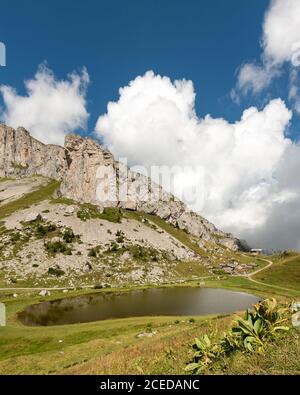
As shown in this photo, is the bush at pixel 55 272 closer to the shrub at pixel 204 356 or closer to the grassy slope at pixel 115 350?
the grassy slope at pixel 115 350

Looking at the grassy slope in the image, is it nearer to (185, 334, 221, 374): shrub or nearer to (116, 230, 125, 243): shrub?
(185, 334, 221, 374): shrub

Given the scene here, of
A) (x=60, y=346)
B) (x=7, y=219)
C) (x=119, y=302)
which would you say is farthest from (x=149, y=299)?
(x=7, y=219)

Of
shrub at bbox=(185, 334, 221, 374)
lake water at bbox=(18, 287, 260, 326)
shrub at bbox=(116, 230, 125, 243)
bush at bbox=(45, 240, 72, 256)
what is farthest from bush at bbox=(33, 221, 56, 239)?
shrub at bbox=(185, 334, 221, 374)

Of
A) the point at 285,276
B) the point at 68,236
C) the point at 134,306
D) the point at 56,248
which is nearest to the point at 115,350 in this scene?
the point at 134,306

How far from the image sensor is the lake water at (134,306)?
69.4 meters

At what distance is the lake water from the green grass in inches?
1302

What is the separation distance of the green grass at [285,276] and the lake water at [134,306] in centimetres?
3307

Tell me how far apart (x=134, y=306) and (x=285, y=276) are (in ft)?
290

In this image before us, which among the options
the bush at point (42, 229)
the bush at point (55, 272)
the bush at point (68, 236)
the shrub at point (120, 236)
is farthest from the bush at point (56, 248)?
the shrub at point (120, 236)

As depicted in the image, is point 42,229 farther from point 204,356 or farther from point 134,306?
point 204,356

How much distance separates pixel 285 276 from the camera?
465 feet

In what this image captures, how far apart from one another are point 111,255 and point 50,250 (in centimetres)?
2852
